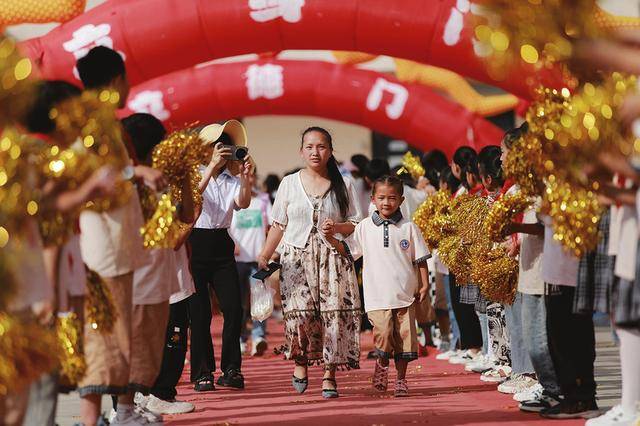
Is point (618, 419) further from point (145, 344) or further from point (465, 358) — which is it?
point (465, 358)

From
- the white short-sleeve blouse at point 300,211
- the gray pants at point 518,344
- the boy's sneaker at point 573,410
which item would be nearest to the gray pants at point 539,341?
the boy's sneaker at point 573,410

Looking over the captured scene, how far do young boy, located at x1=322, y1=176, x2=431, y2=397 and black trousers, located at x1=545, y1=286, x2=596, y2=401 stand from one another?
1.50 m

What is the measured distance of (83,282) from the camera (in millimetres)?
4785

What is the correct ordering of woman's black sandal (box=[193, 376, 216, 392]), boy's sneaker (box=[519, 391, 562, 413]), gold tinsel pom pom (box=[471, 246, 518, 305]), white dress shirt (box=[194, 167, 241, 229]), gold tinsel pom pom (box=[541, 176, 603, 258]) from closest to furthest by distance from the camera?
gold tinsel pom pom (box=[541, 176, 603, 258])
boy's sneaker (box=[519, 391, 562, 413])
gold tinsel pom pom (box=[471, 246, 518, 305])
woman's black sandal (box=[193, 376, 216, 392])
white dress shirt (box=[194, 167, 241, 229])

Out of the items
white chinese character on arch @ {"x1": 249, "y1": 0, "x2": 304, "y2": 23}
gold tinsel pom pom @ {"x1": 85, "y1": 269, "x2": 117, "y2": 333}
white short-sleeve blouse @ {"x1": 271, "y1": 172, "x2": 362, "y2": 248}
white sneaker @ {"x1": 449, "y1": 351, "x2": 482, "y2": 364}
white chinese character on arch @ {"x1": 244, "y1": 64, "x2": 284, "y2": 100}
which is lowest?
white sneaker @ {"x1": 449, "y1": 351, "x2": 482, "y2": 364}

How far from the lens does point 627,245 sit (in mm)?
4719

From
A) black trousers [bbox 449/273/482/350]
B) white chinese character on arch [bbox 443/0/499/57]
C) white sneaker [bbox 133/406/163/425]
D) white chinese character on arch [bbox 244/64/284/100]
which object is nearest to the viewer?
white sneaker [bbox 133/406/163/425]

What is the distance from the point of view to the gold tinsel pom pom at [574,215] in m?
4.94

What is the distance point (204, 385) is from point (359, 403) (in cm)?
131

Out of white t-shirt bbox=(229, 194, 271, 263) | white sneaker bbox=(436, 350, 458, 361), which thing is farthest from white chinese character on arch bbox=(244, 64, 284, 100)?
white sneaker bbox=(436, 350, 458, 361)

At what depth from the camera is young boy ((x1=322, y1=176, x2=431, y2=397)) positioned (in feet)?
24.3

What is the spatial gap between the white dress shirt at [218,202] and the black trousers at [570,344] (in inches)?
107

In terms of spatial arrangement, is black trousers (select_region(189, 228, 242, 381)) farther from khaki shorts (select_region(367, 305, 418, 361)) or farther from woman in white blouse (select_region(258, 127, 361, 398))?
khaki shorts (select_region(367, 305, 418, 361))

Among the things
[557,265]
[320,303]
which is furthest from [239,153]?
[557,265]
